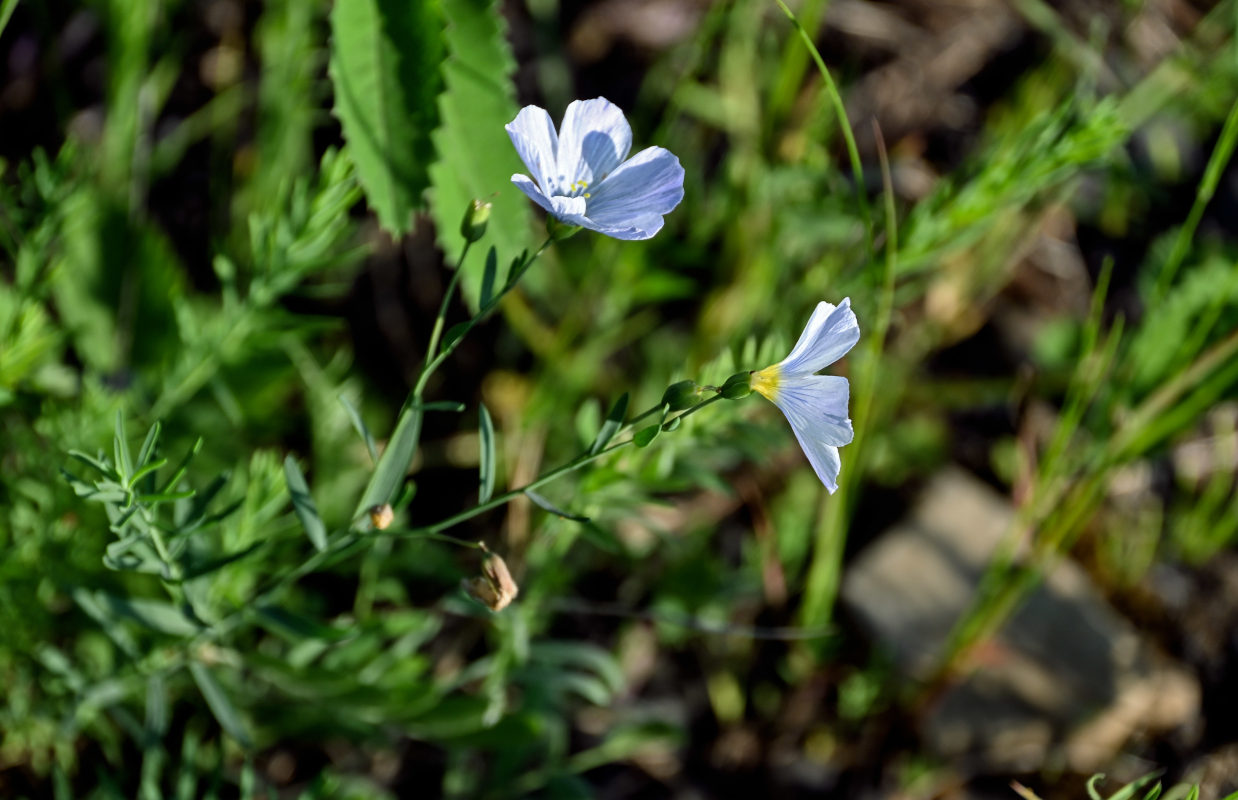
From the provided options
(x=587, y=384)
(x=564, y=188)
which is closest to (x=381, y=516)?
(x=564, y=188)

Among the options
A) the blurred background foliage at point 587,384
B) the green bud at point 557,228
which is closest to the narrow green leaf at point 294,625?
the blurred background foliage at point 587,384

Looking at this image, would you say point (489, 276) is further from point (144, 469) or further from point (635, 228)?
point (144, 469)

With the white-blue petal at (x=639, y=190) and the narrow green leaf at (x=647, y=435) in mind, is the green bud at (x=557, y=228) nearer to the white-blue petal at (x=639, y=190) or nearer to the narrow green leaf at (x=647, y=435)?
the white-blue petal at (x=639, y=190)

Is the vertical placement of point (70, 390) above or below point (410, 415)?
below

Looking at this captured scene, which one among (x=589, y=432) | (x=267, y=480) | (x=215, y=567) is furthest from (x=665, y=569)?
(x=215, y=567)

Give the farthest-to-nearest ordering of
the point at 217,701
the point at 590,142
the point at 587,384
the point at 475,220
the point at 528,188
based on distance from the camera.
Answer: the point at 587,384 → the point at 217,701 → the point at 590,142 → the point at 475,220 → the point at 528,188

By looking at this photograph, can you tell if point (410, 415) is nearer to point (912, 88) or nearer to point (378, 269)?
point (378, 269)

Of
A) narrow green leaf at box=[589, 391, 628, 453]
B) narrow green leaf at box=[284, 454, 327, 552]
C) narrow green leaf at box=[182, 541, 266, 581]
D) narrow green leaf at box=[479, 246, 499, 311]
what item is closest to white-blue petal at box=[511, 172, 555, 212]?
narrow green leaf at box=[479, 246, 499, 311]
